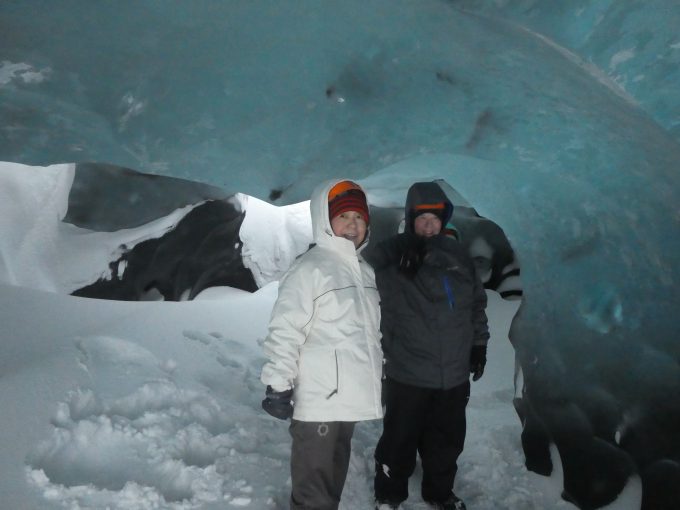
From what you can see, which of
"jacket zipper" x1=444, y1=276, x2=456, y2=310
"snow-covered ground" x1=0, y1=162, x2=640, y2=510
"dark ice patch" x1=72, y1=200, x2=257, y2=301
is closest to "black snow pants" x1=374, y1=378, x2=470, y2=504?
"snow-covered ground" x1=0, y1=162, x2=640, y2=510

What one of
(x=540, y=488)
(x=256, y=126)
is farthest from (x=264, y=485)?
(x=256, y=126)

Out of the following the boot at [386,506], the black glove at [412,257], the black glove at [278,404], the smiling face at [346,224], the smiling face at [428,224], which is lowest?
the boot at [386,506]

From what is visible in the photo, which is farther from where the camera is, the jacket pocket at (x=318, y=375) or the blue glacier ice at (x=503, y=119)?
the blue glacier ice at (x=503, y=119)

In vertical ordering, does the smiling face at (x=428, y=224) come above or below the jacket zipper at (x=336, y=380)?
above

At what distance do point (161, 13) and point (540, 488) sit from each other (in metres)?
2.30

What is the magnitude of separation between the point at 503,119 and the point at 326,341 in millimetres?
1283

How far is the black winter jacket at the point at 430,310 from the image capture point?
1.58 m

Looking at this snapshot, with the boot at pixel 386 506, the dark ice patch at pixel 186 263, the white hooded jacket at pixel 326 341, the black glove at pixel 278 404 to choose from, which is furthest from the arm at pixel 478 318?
the dark ice patch at pixel 186 263

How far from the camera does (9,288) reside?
2742 millimetres

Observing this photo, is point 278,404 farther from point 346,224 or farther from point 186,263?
point 186,263

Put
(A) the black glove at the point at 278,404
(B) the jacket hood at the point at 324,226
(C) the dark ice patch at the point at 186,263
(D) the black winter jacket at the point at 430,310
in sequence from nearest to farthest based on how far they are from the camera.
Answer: (A) the black glove at the point at 278,404 < (B) the jacket hood at the point at 324,226 < (D) the black winter jacket at the point at 430,310 < (C) the dark ice patch at the point at 186,263

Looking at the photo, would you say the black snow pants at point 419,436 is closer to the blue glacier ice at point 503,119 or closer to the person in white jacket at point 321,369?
the person in white jacket at point 321,369

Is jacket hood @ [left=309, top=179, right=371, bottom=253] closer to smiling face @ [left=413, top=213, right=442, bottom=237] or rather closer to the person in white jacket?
the person in white jacket

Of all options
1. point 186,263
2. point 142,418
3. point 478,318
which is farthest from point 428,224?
point 186,263
